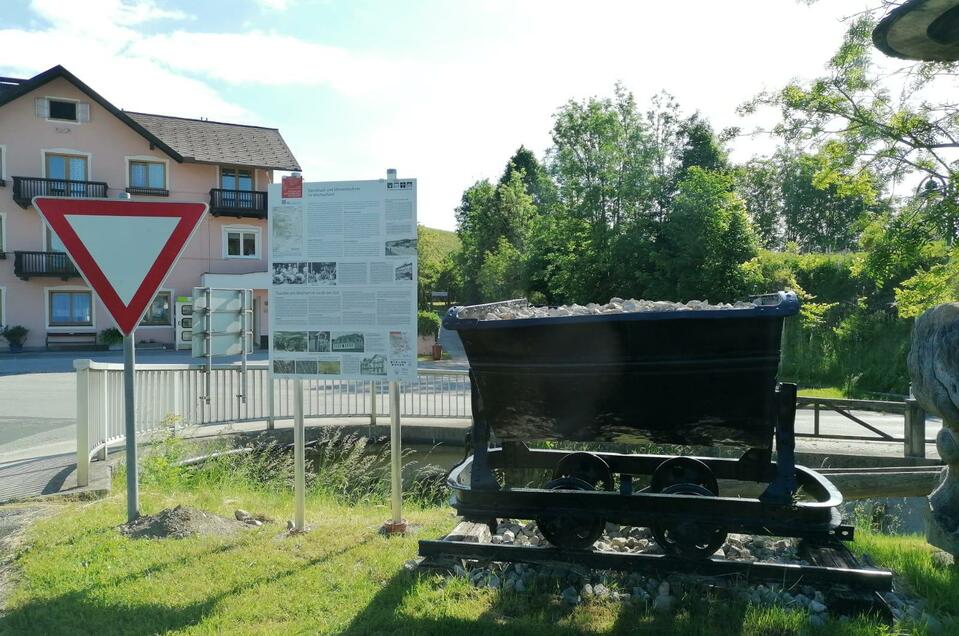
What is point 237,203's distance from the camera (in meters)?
41.8

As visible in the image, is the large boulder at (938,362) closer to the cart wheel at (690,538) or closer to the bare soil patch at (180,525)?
the cart wheel at (690,538)

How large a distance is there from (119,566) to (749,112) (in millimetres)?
13574

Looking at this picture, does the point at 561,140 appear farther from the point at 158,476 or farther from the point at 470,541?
the point at 470,541

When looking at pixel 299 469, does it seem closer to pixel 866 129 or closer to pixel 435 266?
pixel 866 129

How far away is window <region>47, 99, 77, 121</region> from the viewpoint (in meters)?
38.0

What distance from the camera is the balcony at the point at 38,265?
37.7m

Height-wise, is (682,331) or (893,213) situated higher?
(893,213)

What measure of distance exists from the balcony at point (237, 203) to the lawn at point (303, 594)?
124 ft

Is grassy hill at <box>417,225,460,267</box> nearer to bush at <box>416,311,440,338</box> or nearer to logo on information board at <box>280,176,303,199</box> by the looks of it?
bush at <box>416,311,440,338</box>

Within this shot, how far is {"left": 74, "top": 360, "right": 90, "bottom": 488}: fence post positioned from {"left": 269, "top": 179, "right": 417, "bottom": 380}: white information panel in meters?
3.16

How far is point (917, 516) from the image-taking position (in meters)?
9.09

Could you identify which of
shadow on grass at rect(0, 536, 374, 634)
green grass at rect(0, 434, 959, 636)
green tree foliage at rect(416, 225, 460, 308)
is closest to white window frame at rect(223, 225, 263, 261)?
green tree foliage at rect(416, 225, 460, 308)

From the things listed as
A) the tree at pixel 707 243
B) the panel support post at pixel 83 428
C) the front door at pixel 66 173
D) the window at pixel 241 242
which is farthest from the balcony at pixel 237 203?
the panel support post at pixel 83 428

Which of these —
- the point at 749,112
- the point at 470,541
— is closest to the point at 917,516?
the point at 470,541
